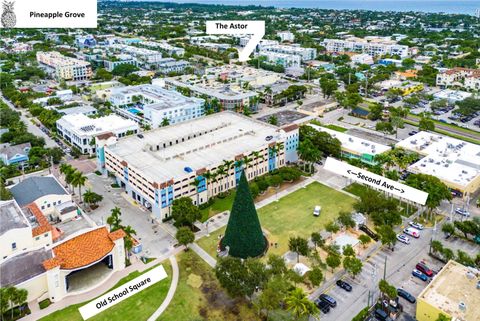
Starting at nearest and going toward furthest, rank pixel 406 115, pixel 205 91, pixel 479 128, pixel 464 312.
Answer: pixel 464 312 → pixel 479 128 → pixel 406 115 → pixel 205 91

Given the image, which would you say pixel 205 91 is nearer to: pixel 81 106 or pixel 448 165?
pixel 81 106

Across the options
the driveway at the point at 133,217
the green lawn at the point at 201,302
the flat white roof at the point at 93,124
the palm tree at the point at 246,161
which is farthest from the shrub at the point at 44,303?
the flat white roof at the point at 93,124

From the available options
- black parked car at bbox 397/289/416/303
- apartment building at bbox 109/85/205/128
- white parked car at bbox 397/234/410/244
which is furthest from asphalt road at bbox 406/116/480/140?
black parked car at bbox 397/289/416/303

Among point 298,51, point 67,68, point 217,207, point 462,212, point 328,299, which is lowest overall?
point 328,299

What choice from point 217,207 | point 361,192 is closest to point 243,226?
point 217,207

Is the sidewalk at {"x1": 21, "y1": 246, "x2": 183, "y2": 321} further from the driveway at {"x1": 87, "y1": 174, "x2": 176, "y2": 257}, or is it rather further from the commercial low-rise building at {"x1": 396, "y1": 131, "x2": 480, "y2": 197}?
the commercial low-rise building at {"x1": 396, "y1": 131, "x2": 480, "y2": 197}

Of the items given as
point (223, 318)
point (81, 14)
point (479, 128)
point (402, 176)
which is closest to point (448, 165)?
point (402, 176)

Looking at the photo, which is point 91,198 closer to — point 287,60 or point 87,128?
point 87,128
